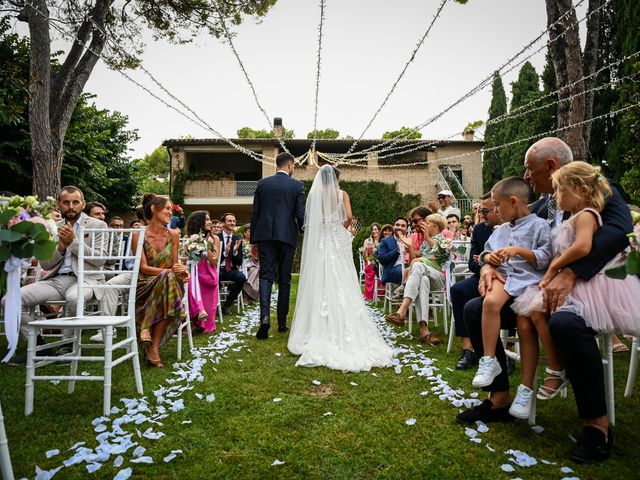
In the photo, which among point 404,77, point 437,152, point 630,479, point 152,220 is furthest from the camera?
point 437,152

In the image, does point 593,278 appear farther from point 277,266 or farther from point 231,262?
point 231,262

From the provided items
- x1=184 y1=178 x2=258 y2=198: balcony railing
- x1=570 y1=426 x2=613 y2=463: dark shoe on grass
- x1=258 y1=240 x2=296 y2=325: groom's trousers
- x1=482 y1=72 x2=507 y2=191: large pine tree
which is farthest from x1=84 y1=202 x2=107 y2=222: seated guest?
x1=482 y1=72 x2=507 y2=191: large pine tree

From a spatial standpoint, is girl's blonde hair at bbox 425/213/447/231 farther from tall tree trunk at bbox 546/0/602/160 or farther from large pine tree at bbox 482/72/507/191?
large pine tree at bbox 482/72/507/191

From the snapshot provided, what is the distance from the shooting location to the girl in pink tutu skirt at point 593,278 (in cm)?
222

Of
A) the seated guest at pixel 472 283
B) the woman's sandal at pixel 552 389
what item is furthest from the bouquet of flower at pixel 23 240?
the seated guest at pixel 472 283

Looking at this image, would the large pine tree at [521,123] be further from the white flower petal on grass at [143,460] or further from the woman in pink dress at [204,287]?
the white flower petal on grass at [143,460]

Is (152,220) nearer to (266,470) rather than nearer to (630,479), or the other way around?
(266,470)

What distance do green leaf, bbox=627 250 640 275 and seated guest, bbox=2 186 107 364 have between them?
3.80 metres

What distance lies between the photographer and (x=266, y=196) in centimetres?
550

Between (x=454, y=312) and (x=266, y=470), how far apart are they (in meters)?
2.63

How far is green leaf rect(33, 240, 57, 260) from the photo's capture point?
1.89 m

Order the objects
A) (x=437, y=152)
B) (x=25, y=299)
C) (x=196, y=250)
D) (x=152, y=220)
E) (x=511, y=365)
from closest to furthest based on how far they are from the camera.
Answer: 1. (x=511, y=365)
2. (x=25, y=299)
3. (x=152, y=220)
4. (x=196, y=250)
5. (x=437, y=152)

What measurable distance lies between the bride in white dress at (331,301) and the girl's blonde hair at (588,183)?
7.29 feet

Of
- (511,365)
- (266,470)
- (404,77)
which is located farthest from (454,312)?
(404,77)
